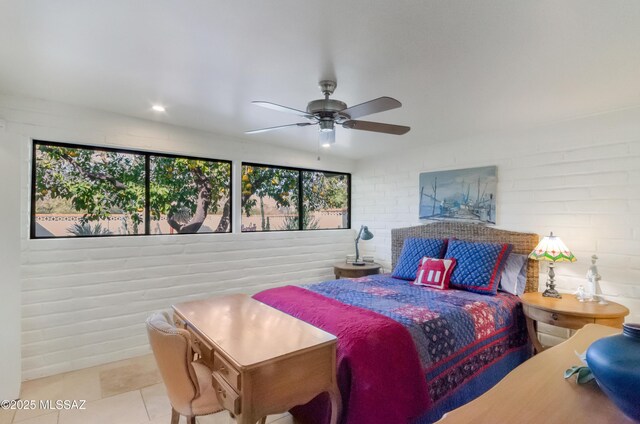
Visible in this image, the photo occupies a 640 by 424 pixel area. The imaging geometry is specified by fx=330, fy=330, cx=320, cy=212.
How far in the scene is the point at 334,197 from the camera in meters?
4.78

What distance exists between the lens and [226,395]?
1.38 metres

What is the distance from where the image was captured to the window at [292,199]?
3.97 m

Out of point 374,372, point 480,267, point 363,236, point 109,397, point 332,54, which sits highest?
point 332,54

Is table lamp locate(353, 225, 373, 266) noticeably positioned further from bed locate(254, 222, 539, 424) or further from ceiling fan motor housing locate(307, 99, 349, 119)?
ceiling fan motor housing locate(307, 99, 349, 119)

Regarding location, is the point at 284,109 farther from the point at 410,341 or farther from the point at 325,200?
the point at 325,200

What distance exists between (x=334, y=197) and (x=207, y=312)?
123 inches

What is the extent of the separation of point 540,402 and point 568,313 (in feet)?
5.61

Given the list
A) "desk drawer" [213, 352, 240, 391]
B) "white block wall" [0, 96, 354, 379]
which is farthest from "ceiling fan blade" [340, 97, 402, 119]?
"white block wall" [0, 96, 354, 379]

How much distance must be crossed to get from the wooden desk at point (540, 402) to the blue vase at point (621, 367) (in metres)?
0.07

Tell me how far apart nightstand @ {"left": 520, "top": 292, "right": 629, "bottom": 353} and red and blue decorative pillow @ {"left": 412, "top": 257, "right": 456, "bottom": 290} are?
60 cm

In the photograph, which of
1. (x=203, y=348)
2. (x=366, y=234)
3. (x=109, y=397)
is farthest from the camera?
(x=366, y=234)

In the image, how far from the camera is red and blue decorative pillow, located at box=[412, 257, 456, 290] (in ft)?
9.87

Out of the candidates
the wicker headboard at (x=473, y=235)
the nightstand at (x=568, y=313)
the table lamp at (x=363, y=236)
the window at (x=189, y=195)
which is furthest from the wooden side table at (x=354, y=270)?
the nightstand at (x=568, y=313)

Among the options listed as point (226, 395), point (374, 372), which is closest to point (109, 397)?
point (226, 395)
